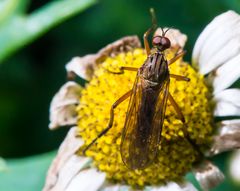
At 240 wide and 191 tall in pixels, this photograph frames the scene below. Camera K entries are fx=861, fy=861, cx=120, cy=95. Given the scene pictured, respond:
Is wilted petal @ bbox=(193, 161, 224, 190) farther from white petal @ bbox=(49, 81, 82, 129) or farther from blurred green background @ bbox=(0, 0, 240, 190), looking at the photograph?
blurred green background @ bbox=(0, 0, 240, 190)

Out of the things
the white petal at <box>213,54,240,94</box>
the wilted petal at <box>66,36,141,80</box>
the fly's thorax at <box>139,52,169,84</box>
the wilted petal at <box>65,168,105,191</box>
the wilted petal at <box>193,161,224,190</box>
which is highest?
the wilted petal at <box>66,36,141,80</box>

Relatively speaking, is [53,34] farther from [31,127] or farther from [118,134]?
[118,134]

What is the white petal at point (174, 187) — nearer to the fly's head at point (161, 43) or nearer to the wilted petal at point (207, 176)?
the wilted petal at point (207, 176)

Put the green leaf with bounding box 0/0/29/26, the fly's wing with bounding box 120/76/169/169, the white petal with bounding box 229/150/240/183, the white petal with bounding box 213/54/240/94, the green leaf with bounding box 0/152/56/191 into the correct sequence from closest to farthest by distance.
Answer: the fly's wing with bounding box 120/76/169/169 → the white petal with bounding box 213/54/240/94 → the green leaf with bounding box 0/152/56/191 → the white petal with bounding box 229/150/240/183 → the green leaf with bounding box 0/0/29/26

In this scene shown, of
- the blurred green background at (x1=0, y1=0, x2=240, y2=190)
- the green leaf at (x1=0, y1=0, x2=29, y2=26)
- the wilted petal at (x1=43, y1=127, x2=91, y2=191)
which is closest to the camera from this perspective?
the wilted petal at (x1=43, y1=127, x2=91, y2=191)

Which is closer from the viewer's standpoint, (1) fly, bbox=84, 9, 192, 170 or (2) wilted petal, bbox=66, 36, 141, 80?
(1) fly, bbox=84, 9, 192, 170

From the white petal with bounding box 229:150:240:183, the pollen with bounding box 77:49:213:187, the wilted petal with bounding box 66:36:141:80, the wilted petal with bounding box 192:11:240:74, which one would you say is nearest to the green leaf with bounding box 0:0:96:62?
the wilted petal with bounding box 66:36:141:80

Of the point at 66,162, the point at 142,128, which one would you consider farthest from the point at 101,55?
the point at 142,128
